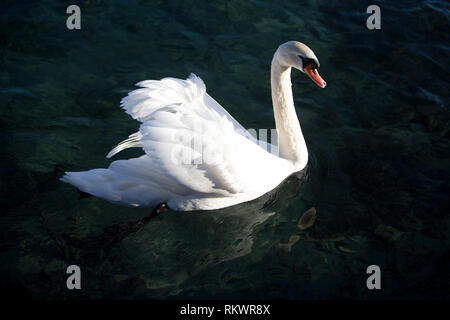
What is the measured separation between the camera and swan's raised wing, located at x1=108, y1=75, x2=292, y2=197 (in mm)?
5113

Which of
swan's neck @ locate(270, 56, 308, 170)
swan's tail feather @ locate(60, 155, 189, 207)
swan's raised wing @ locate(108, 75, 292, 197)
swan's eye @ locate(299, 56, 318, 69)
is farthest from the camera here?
swan's neck @ locate(270, 56, 308, 170)

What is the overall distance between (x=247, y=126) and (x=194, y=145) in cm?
205

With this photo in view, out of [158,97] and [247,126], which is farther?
[247,126]

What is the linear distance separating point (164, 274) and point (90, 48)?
177 inches

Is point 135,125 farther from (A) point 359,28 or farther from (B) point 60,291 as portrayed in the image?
(A) point 359,28

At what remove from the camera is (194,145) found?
5195 mm

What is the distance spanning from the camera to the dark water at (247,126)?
205 inches

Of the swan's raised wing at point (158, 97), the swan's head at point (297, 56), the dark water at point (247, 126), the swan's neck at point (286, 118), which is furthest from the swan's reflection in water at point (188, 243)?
the swan's head at point (297, 56)

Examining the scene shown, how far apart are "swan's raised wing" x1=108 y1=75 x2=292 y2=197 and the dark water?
0.61 metres

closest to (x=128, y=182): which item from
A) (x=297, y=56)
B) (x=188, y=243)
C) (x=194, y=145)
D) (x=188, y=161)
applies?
(x=188, y=161)

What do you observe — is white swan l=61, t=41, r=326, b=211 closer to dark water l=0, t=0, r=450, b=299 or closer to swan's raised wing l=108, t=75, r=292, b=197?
Result: swan's raised wing l=108, t=75, r=292, b=197

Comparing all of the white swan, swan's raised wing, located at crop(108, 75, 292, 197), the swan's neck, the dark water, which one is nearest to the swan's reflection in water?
the dark water

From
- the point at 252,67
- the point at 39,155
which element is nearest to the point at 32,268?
the point at 39,155

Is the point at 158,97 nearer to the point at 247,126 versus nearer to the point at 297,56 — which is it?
the point at 297,56
